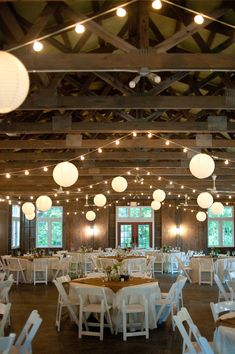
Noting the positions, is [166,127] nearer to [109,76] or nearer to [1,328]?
[109,76]

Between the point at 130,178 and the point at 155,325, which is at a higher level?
the point at 130,178

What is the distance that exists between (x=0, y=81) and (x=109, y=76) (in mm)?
4298

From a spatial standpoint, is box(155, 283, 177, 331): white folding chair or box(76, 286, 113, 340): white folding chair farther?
box(155, 283, 177, 331): white folding chair

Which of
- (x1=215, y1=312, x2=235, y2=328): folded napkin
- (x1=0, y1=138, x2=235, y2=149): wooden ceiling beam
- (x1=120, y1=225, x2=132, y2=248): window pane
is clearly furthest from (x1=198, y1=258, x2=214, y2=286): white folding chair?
(x1=215, y1=312, x2=235, y2=328): folded napkin

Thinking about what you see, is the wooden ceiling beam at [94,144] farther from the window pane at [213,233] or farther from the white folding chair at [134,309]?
the window pane at [213,233]

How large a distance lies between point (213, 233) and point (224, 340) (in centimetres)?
1779

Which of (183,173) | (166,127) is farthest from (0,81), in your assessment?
(183,173)

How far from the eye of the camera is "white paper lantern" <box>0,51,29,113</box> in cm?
354

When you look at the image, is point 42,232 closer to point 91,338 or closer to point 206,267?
point 206,267

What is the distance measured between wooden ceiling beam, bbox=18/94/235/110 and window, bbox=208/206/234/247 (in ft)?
51.6

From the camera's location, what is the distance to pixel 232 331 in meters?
4.58

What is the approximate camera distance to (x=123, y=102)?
22.3 ft

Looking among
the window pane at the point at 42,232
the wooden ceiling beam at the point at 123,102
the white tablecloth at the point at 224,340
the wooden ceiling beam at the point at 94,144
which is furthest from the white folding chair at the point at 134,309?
the window pane at the point at 42,232

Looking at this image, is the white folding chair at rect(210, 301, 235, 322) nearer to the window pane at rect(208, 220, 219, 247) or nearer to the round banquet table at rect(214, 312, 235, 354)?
the round banquet table at rect(214, 312, 235, 354)
